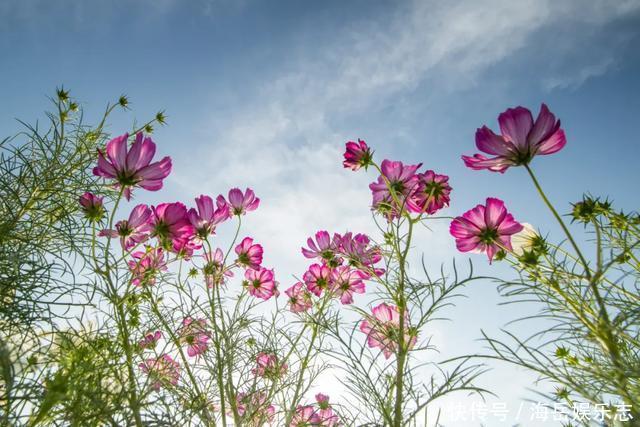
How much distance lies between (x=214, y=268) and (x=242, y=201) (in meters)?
0.36

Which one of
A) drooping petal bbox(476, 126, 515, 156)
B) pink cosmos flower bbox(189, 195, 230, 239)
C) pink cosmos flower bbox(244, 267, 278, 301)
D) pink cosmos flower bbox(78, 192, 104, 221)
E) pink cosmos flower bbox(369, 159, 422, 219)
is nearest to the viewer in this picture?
drooping petal bbox(476, 126, 515, 156)

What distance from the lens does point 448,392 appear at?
3.03ft

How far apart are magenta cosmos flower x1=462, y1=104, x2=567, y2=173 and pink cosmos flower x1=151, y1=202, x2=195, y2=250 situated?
84cm

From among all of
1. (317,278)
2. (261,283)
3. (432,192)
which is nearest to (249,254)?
(261,283)

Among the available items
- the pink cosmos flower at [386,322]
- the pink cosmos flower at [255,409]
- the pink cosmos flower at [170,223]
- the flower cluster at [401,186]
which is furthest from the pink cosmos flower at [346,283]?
the pink cosmos flower at [170,223]

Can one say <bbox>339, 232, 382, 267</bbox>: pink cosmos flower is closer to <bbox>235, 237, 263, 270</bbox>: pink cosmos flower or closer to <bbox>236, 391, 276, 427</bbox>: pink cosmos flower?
<bbox>235, 237, 263, 270</bbox>: pink cosmos flower

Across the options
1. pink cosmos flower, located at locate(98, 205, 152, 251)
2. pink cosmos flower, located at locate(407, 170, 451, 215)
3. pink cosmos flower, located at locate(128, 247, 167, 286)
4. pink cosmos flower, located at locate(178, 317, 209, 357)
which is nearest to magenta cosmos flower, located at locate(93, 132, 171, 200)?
pink cosmos flower, located at locate(98, 205, 152, 251)

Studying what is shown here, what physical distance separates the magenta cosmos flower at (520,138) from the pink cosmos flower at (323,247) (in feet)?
2.40

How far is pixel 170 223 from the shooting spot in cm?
110

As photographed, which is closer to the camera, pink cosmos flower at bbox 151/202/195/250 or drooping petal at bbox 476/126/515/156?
drooping petal at bbox 476/126/515/156

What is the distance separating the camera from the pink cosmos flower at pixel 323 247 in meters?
1.49

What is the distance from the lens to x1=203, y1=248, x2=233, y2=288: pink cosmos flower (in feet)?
3.99

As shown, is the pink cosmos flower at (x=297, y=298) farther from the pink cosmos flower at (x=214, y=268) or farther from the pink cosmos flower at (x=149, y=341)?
the pink cosmos flower at (x=149, y=341)

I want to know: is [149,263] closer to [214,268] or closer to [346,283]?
[214,268]
